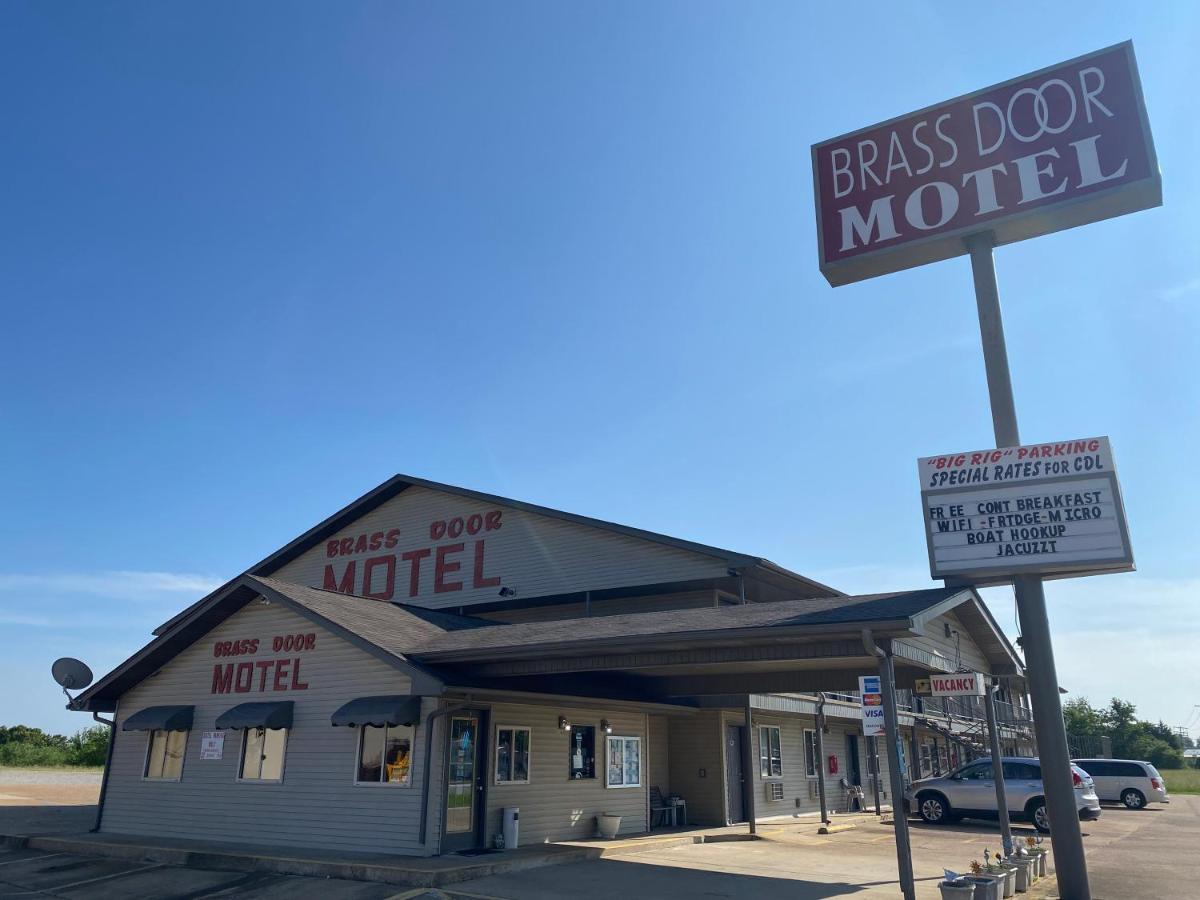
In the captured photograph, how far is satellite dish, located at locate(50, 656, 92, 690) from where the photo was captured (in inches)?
746

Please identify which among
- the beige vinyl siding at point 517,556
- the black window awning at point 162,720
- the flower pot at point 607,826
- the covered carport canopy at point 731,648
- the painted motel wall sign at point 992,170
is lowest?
the flower pot at point 607,826

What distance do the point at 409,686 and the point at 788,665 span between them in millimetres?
6663

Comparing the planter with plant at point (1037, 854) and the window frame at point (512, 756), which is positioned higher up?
the window frame at point (512, 756)

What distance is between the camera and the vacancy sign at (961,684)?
13.0 meters

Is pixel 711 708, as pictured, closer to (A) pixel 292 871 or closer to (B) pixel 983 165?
(A) pixel 292 871

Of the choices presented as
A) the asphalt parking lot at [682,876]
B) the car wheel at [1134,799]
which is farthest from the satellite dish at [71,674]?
the car wheel at [1134,799]

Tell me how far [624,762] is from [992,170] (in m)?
13.4

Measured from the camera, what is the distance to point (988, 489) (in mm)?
11602

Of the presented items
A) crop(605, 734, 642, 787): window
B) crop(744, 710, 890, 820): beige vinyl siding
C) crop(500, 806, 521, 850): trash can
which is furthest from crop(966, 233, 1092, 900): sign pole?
crop(744, 710, 890, 820): beige vinyl siding

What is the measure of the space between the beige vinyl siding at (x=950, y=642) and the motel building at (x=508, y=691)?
0.08 meters

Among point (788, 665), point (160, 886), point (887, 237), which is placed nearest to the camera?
point (160, 886)

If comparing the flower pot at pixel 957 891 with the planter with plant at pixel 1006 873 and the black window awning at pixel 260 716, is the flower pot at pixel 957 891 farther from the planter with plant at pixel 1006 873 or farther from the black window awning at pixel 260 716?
the black window awning at pixel 260 716

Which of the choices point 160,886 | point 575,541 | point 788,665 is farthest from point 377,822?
point 575,541

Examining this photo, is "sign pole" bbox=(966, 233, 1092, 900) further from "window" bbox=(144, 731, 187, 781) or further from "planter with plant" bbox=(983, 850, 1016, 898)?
"window" bbox=(144, 731, 187, 781)
